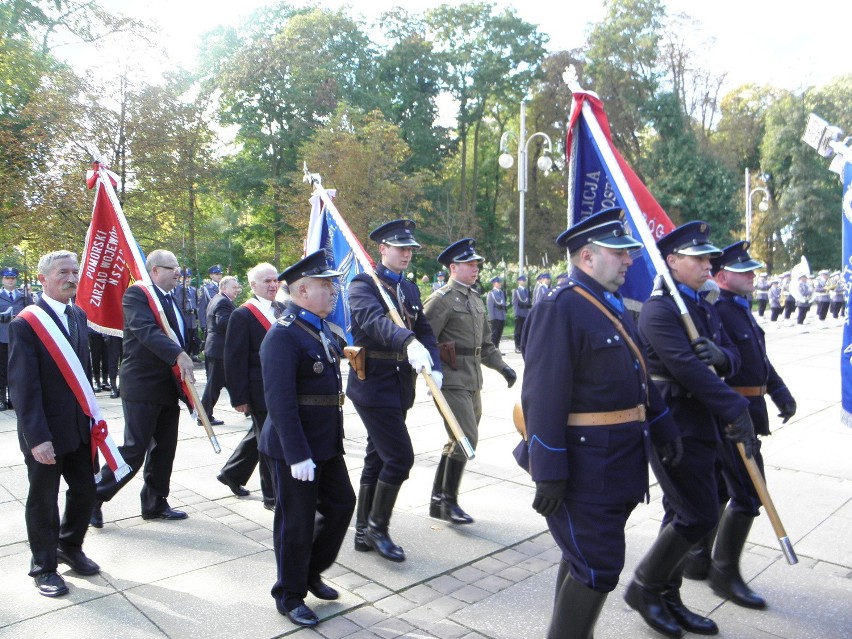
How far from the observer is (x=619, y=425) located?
3.12 metres

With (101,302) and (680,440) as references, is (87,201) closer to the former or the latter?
(101,302)

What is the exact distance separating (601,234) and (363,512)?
8.84ft

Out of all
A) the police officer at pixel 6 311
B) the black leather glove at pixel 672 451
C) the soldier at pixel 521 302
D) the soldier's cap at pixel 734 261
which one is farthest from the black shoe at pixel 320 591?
the soldier at pixel 521 302

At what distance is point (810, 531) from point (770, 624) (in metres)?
1.65

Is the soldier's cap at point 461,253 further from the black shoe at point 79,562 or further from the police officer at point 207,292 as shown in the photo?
the police officer at point 207,292

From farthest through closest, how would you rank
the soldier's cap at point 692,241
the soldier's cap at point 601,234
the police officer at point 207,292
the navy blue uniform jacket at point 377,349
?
1. the police officer at point 207,292
2. the navy blue uniform jacket at point 377,349
3. the soldier's cap at point 692,241
4. the soldier's cap at point 601,234

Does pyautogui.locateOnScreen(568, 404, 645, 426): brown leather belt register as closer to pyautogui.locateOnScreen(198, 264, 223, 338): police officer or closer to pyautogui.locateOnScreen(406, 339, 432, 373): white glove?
pyautogui.locateOnScreen(406, 339, 432, 373): white glove

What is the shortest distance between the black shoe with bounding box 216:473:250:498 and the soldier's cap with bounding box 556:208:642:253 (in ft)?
12.7

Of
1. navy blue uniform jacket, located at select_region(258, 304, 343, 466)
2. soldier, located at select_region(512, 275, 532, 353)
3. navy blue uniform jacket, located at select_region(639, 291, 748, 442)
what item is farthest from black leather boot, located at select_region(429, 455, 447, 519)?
soldier, located at select_region(512, 275, 532, 353)

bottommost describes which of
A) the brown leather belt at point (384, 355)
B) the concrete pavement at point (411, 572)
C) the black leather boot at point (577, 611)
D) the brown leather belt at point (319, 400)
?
the concrete pavement at point (411, 572)

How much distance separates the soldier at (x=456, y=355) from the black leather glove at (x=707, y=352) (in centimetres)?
196

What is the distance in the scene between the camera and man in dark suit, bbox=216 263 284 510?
226 inches

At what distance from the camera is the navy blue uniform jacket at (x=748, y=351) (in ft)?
14.1

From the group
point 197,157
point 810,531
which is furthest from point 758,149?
point 810,531
